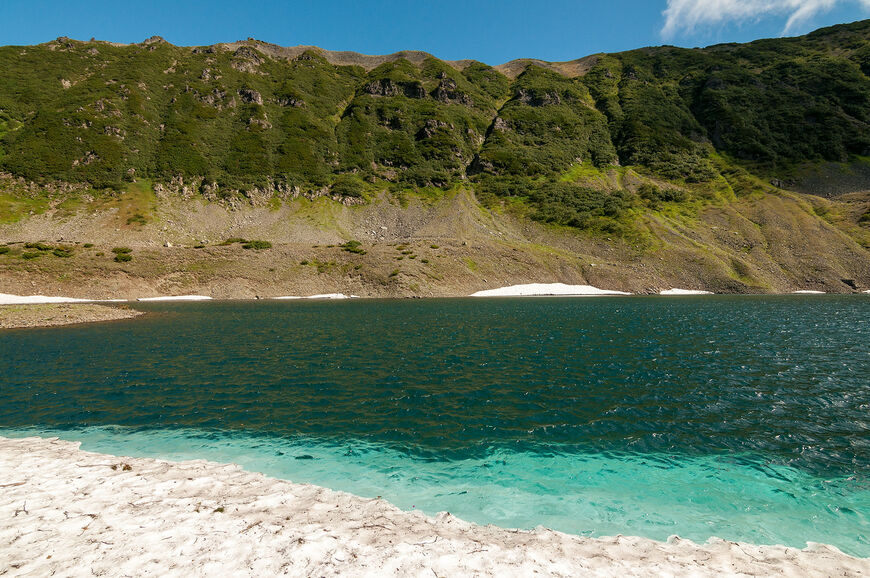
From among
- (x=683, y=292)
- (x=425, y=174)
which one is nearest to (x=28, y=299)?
(x=425, y=174)

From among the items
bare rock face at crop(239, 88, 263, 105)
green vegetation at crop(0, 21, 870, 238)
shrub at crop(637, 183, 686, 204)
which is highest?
bare rock face at crop(239, 88, 263, 105)

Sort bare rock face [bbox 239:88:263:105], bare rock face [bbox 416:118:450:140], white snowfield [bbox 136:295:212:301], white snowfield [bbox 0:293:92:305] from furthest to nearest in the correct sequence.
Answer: bare rock face [bbox 416:118:450:140]
bare rock face [bbox 239:88:263:105]
white snowfield [bbox 136:295:212:301]
white snowfield [bbox 0:293:92:305]

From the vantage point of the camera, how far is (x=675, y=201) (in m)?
134

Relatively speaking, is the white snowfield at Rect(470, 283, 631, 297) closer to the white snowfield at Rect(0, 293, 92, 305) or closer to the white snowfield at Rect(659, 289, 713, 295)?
the white snowfield at Rect(659, 289, 713, 295)

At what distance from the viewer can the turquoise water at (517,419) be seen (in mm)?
10371

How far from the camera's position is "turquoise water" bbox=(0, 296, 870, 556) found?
1037 centimetres

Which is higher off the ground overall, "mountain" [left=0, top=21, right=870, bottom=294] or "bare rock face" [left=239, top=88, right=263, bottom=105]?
"bare rock face" [left=239, top=88, right=263, bottom=105]

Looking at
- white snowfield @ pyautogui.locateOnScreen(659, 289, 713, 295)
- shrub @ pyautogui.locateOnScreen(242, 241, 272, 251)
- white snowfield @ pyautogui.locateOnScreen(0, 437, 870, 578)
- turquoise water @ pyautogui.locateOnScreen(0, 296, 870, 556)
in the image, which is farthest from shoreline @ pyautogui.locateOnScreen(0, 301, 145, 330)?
white snowfield @ pyautogui.locateOnScreen(659, 289, 713, 295)

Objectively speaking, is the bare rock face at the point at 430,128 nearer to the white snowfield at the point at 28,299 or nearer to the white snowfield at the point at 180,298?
the white snowfield at the point at 180,298

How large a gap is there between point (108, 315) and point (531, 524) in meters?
57.4

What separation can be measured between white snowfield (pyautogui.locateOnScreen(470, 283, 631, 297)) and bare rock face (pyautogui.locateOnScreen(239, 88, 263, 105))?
505 ft

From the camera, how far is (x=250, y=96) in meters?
178

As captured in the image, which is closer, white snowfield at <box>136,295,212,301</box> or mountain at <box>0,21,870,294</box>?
white snowfield at <box>136,295,212,301</box>

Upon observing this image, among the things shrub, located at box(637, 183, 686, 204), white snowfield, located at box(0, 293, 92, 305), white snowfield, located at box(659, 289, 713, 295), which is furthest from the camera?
shrub, located at box(637, 183, 686, 204)
